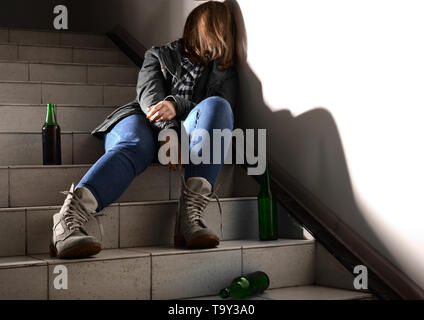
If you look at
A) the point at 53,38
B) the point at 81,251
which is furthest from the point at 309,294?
the point at 53,38

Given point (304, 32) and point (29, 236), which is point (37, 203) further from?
point (304, 32)

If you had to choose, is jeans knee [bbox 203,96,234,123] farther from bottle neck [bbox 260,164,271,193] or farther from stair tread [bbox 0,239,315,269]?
stair tread [bbox 0,239,315,269]

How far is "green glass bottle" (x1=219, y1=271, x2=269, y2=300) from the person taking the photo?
5.45 feet

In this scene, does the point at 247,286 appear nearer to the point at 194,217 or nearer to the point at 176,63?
the point at 194,217

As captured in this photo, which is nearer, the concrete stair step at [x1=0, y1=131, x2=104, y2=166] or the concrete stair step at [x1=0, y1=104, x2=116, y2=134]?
the concrete stair step at [x1=0, y1=131, x2=104, y2=166]

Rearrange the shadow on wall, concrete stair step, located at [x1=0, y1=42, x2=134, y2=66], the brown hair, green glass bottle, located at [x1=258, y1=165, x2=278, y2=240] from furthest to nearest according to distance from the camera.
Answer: concrete stair step, located at [x1=0, y1=42, x2=134, y2=66]
the brown hair
green glass bottle, located at [x1=258, y1=165, x2=278, y2=240]
the shadow on wall

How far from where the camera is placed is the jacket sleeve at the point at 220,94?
2.08 m

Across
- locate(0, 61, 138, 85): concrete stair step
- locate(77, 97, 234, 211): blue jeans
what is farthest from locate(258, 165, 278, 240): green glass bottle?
locate(0, 61, 138, 85): concrete stair step

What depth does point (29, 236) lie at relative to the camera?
66.1 inches

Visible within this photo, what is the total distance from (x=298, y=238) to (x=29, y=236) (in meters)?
0.85

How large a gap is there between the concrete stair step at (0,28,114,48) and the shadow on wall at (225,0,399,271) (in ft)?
5.31

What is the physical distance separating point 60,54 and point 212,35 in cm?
149
